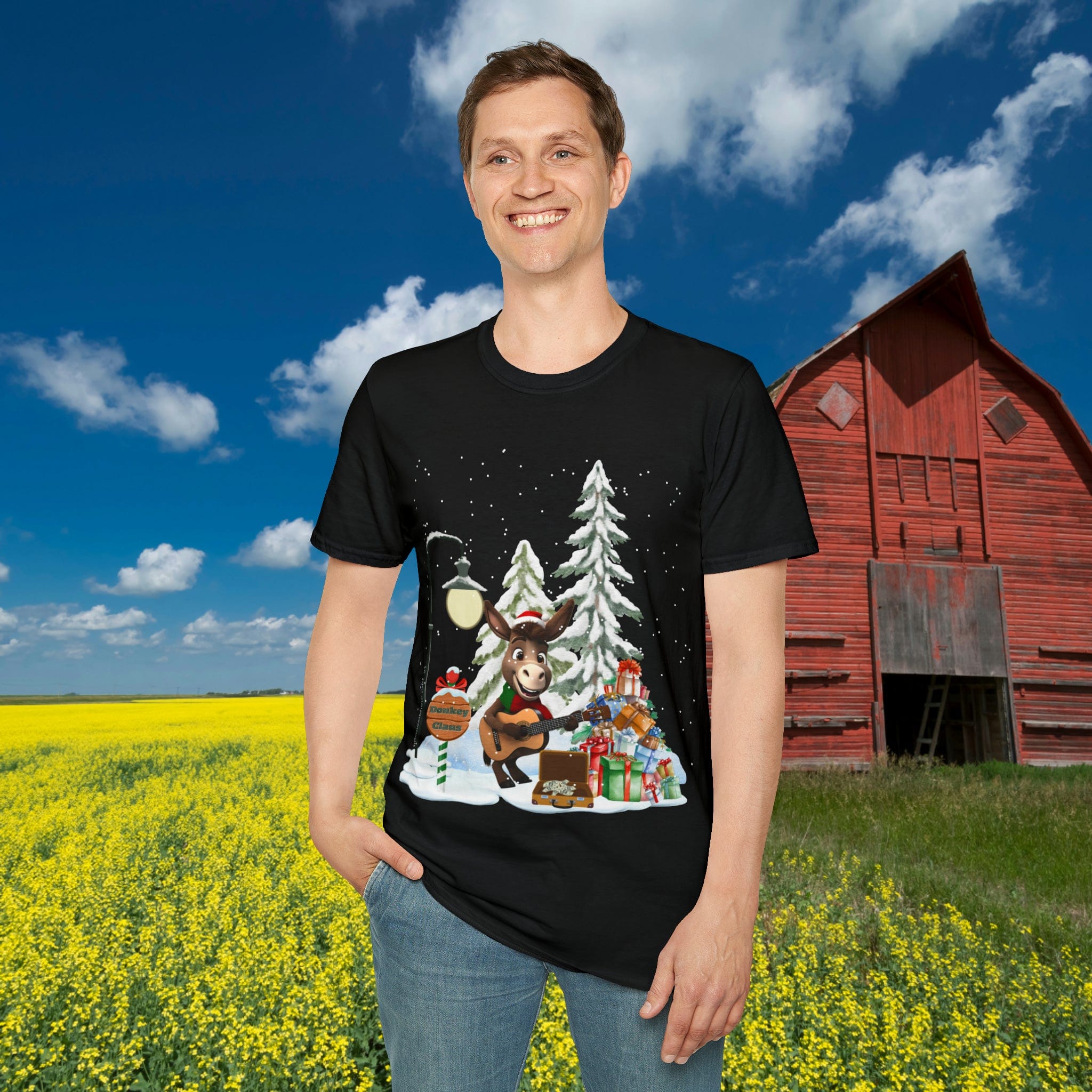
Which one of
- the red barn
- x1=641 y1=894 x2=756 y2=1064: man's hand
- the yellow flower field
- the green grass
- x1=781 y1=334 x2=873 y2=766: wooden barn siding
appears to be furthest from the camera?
the red barn

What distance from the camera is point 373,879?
68.4 inches

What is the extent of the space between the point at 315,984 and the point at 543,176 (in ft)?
14.8

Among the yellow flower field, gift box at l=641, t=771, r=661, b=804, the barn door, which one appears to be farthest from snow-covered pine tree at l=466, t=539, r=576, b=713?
the barn door

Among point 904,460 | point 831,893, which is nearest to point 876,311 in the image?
point 904,460

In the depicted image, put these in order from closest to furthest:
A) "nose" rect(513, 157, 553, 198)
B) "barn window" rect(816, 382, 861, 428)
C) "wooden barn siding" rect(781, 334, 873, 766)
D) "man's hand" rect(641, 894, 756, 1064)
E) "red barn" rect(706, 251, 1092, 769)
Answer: "man's hand" rect(641, 894, 756, 1064) < "nose" rect(513, 157, 553, 198) < "wooden barn siding" rect(781, 334, 873, 766) < "red barn" rect(706, 251, 1092, 769) < "barn window" rect(816, 382, 861, 428)

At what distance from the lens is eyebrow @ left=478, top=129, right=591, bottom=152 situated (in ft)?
5.95

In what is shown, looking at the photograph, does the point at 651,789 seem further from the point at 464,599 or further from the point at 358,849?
the point at 358,849

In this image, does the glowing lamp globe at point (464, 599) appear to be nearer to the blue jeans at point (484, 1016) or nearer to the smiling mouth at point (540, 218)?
the blue jeans at point (484, 1016)

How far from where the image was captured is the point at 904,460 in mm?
14938

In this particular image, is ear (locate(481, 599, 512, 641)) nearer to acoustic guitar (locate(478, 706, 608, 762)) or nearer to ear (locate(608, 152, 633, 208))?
acoustic guitar (locate(478, 706, 608, 762))

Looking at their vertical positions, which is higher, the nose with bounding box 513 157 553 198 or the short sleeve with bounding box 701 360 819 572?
the nose with bounding box 513 157 553 198

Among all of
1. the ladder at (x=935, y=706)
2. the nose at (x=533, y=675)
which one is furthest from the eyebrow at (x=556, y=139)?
the ladder at (x=935, y=706)

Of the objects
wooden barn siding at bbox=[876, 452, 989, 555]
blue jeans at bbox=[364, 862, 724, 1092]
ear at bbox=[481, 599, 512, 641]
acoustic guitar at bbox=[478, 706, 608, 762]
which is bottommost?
blue jeans at bbox=[364, 862, 724, 1092]

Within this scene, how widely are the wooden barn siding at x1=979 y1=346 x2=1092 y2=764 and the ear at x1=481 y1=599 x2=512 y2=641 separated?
15.5m
